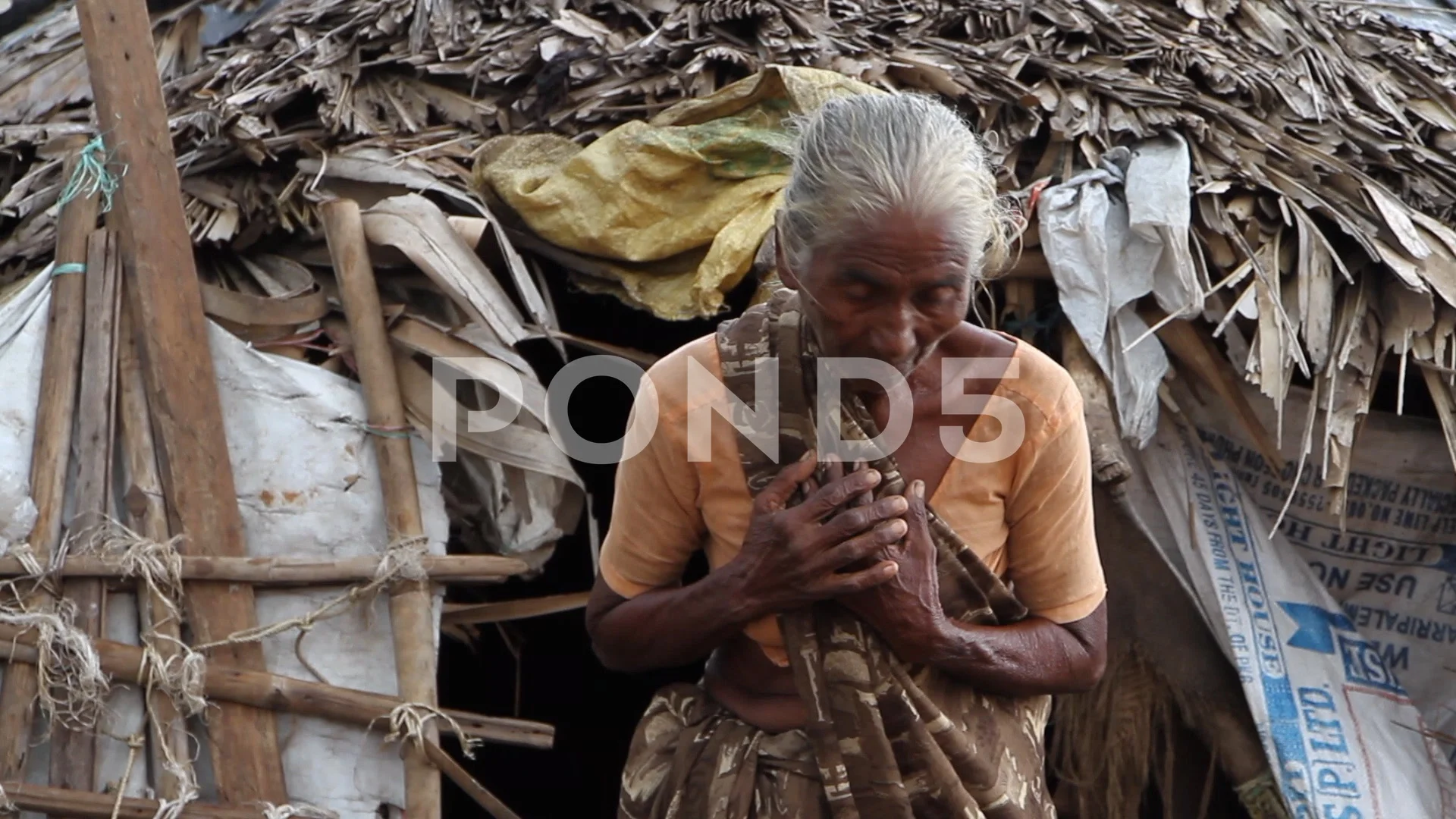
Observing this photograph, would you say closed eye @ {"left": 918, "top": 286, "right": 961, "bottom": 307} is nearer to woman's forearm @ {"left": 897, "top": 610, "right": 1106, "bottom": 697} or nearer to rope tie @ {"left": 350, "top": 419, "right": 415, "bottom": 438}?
woman's forearm @ {"left": 897, "top": 610, "right": 1106, "bottom": 697}

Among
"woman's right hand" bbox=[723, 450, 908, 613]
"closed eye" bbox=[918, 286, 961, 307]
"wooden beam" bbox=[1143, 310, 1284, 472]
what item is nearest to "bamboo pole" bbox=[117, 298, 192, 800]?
"woman's right hand" bbox=[723, 450, 908, 613]

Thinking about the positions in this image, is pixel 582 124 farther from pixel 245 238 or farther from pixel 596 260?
pixel 245 238

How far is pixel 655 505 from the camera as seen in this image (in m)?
1.84

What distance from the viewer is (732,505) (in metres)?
1.83

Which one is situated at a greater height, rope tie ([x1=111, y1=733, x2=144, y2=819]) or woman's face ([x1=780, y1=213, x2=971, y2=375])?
woman's face ([x1=780, y1=213, x2=971, y2=375])

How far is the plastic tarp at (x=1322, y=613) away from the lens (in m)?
3.14

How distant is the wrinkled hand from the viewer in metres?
1.71

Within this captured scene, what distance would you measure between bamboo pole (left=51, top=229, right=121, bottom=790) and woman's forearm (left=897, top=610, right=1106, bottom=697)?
1722mm

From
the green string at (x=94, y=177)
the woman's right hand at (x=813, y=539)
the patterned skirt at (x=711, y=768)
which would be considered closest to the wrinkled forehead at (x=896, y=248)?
the woman's right hand at (x=813, y=539)

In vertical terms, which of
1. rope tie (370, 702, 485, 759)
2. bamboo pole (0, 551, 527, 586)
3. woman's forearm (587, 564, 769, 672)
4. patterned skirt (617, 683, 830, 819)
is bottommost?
rope tie (370, 702, 485, 759)

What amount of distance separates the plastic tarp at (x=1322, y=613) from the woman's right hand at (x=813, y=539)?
1.66 metres

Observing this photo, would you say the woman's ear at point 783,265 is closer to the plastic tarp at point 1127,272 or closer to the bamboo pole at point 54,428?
the plastic tarp at point 1127,272

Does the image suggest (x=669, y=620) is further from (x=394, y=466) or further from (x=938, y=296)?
(x=394, y=466)

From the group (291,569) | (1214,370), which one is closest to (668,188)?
(291,569)
